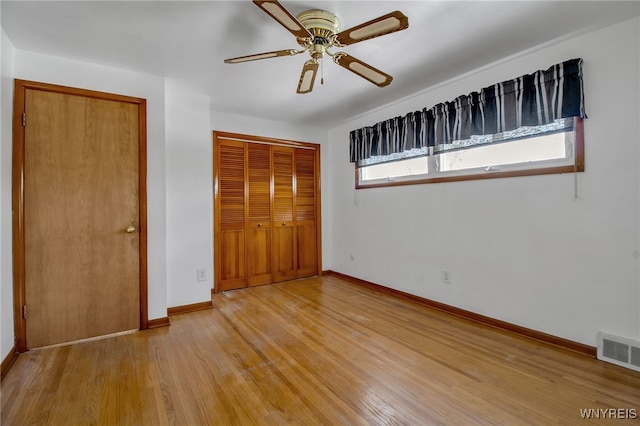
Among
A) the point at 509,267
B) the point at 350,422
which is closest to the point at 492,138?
the point at 509,267

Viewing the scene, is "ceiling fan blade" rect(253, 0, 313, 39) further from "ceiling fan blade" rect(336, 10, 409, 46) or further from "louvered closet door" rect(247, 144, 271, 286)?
"louvered closet door" rect(247, 144, 271, 286)

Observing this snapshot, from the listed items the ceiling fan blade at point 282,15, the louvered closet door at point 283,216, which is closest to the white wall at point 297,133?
the louvered closet door at point 283,216

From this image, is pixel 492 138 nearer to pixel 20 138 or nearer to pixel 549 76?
pixel 549 76

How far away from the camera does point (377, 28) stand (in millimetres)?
1570

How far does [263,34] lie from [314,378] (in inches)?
94.6

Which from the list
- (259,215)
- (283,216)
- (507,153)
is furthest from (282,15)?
(283,216)

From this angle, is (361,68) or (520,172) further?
(520,172)

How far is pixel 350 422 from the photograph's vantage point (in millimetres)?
1504

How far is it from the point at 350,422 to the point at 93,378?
172 cm

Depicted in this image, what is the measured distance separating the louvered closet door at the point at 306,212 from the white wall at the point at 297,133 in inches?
A: 6.1

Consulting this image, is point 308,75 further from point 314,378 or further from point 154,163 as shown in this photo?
point 314,378

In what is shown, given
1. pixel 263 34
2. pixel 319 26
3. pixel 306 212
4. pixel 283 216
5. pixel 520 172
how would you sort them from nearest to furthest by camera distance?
pixel 319 26 < pixel 263 34 < pixel 520 172 < pixel 283 216 < pixel 306 212

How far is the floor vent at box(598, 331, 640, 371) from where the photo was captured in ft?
6.27

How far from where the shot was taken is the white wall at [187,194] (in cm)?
311
